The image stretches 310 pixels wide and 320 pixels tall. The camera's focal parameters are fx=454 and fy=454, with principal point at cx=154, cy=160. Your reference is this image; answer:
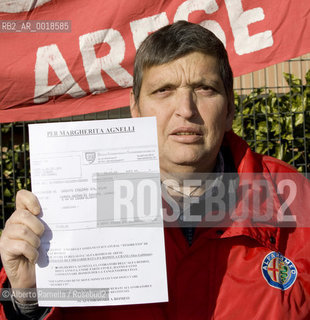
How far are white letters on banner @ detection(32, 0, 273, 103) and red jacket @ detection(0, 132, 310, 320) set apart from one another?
1993mm

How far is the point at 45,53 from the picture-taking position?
11.4 ft

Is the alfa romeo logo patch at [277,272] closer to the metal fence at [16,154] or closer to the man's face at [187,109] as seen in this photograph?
the man's face at [187,109]

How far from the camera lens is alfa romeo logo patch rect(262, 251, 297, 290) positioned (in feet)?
5.70

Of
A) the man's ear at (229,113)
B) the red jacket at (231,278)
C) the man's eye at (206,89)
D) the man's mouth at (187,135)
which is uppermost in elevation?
the man's eye at (206,89)

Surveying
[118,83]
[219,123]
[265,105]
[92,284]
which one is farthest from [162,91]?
[265,105]

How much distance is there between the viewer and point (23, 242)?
1.54 m

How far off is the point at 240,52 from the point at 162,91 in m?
1.72

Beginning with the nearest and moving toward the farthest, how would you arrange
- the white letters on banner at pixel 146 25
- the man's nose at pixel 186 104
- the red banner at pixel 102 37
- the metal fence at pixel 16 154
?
the man's nose at pixel 186 104, the red banner at pixel 102 37, the white letters on banner at pixel 146 25, the metal fence at pixel 16 154

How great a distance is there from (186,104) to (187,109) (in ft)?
0.08

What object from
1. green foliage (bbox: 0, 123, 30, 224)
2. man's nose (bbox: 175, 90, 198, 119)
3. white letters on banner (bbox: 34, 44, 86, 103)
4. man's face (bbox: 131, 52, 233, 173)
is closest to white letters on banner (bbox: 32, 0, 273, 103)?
white letters on banner (bbox: 34, 44, 86, 103)

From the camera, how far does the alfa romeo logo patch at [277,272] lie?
174 centimetres

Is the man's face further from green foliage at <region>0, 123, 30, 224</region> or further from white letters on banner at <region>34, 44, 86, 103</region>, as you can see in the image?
green foliage at <region>0, 123, 30, 224</region>

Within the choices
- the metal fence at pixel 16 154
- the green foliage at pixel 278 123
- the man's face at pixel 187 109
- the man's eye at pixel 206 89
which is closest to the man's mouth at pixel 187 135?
the man's face at pixel 187 109

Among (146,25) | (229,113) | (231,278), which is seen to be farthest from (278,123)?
(231,278)
